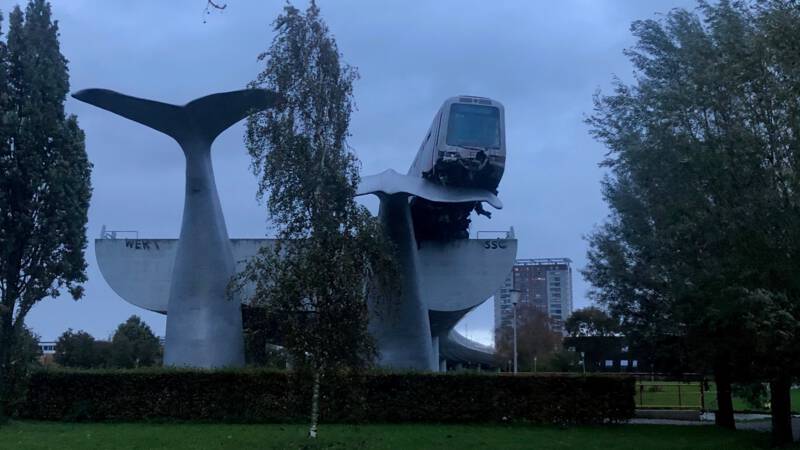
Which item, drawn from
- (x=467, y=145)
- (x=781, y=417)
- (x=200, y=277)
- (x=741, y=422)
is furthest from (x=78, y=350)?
(x=781, y=417)

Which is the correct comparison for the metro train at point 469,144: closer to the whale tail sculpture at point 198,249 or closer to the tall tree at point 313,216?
the whale tail sculpture at point 198,249

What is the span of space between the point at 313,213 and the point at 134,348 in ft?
197

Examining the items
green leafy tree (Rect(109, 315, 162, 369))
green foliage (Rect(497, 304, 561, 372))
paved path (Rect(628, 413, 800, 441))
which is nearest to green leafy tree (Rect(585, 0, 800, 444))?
paved path (Rect(628, 413, 800, 441))

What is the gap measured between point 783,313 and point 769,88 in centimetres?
386

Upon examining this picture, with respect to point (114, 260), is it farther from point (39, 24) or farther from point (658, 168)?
point (658, 168)

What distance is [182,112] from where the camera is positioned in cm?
2998

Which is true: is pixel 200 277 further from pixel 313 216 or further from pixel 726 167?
pixel 726 167

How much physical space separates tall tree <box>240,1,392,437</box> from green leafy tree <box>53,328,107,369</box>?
5876 cm

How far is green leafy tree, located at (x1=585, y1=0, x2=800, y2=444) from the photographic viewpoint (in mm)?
13297

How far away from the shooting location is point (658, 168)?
1549 cm

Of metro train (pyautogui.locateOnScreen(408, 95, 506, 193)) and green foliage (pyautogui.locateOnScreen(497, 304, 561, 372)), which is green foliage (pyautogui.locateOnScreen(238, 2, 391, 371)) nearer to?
metro train (pyautogui.locateOnScreen(408, 95, 506, 193))

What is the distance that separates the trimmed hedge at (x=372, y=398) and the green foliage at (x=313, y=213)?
24.0 feet

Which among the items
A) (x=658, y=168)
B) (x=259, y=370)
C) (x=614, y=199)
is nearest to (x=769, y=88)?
(x=658, y=168)

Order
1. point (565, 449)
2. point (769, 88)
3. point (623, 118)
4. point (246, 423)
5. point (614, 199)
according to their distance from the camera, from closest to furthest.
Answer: point (769, 88)
point (565, 449)
point (623, 118)
point (614, 199)
point (246, 423)
